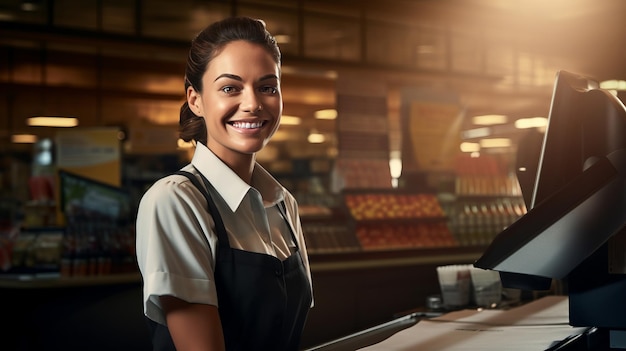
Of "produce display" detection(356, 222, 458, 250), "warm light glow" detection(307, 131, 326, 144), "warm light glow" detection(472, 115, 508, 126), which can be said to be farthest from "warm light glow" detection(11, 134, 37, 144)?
"warm light glow" detection(472, 115, 508, 126)

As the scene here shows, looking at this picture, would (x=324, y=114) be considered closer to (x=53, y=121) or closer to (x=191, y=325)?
(x=53, y=121)

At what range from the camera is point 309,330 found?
5320 mm

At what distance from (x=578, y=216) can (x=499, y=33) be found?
7.34m

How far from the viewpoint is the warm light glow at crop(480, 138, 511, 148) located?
990 cm

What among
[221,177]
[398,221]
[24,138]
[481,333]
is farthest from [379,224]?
[221,177]

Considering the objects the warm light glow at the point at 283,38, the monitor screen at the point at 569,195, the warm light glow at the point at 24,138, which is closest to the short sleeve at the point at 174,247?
the monitor screen at the point at 569,195

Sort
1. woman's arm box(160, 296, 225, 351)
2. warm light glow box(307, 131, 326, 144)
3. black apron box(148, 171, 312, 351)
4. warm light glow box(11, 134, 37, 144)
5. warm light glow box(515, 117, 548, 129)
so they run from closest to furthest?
woman's arm box(160, 296, 225, 351) < black apron box(148, 171, 312, 351) < warm light glow box(11, 134, 37, 144) < warm light glow box(515, 117, 548, 129) < warm light glow box(307, 131, 326, 144)

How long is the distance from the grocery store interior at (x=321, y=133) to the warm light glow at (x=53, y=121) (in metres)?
0.03

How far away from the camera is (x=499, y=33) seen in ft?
27.7

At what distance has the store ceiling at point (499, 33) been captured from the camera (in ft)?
23.4

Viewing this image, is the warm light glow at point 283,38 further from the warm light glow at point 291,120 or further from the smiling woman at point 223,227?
the smiling woman at point 223,227

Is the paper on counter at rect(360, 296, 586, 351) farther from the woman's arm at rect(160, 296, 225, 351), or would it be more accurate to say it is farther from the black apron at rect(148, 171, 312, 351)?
the woman's arm at rect(160, 296, 225, 351)

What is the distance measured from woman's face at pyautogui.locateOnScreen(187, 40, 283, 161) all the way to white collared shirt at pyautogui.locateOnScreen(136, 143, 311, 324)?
0.07 m

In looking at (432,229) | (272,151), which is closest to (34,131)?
(272,151)
